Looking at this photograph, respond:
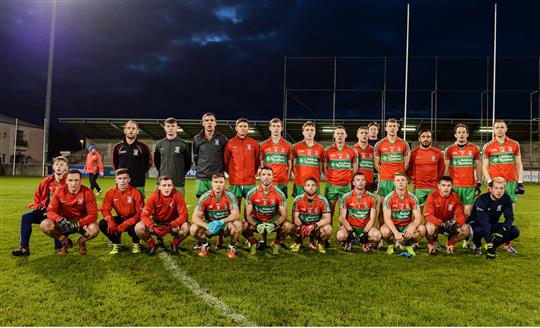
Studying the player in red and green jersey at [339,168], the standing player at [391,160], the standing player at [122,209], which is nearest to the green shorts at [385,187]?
the standing player at [391,160]

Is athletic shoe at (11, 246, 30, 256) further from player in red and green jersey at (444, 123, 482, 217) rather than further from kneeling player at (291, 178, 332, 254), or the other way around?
player in red and green jersey at (444, 123, 482, 217)

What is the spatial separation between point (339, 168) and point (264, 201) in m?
1.34

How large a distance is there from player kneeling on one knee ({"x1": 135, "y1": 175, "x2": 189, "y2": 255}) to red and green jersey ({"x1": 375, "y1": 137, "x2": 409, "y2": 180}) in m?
3.10

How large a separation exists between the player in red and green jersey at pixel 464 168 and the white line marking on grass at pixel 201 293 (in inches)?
163

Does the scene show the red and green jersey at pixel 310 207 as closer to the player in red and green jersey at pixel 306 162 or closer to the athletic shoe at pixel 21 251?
the player in red and green jersey at pixel 306 162

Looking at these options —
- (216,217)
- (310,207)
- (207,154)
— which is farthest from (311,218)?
(207,154)

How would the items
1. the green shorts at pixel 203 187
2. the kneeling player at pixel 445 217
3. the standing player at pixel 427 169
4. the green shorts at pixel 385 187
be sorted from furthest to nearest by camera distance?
the green shorts at pixel 385 187 → the standing player at pixel 427 169 → the green shorts at pixel 203 187 → the kneeling player at pixel 445 217

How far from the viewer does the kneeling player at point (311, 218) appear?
4.89 meters

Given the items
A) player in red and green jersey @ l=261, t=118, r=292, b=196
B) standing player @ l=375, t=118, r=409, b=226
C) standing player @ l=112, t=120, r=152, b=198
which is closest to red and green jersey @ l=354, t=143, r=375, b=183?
standing player @ l=375, t=118, r=409, b=226

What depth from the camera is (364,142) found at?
6012mm

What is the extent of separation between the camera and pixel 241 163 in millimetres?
5609

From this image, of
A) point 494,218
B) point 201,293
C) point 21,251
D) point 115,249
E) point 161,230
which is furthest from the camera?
point 494,218

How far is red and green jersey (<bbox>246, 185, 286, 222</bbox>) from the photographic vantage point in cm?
511

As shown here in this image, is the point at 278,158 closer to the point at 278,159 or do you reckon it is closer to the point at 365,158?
the point at 278,159
